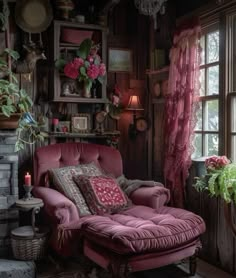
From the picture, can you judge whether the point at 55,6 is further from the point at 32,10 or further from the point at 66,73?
the point at 66,73

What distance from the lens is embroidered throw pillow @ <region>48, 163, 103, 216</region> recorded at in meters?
3.29

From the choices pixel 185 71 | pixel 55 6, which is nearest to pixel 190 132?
pixel 185 71

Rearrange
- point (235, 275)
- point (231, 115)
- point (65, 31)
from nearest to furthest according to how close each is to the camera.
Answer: point (235, 275), point (231, 115), point (65, 31)

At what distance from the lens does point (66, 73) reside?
3.79 meters

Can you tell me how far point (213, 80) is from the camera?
3.56 metres

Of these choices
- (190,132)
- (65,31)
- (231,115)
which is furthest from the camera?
(65,31)

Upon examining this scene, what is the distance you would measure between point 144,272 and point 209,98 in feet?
5.33

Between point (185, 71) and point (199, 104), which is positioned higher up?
point (185, 71)

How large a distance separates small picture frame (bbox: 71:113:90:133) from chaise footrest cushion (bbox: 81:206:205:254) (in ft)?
3.83

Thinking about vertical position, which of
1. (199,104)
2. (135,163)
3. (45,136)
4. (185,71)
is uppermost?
(185,71)

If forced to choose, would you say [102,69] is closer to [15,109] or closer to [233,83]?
[15,109]

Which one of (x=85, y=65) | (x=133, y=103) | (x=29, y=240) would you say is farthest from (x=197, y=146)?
(x=29, y=240)

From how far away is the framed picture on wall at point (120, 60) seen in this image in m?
4.27

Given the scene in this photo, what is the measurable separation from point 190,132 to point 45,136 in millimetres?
1410
